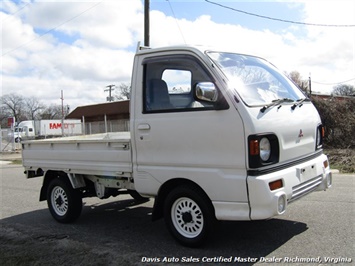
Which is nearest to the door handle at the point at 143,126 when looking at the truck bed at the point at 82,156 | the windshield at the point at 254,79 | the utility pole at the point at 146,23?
the truck bed at the point at 82,156

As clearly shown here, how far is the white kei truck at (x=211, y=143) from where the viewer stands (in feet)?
13.7

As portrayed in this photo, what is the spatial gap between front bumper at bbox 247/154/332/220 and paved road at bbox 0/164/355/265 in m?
0.61

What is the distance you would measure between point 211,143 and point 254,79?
1079mm

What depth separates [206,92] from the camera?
14.2ft

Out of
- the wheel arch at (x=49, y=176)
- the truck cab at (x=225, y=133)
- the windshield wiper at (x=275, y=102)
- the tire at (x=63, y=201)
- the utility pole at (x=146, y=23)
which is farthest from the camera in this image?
the utility pole at (x=146, y=23)

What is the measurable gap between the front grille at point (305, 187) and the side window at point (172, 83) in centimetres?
152

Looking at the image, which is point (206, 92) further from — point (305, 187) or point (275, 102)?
point (305, 187)

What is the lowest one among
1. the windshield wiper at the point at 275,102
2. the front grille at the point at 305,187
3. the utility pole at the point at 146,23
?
the front grille at the point at 305,187

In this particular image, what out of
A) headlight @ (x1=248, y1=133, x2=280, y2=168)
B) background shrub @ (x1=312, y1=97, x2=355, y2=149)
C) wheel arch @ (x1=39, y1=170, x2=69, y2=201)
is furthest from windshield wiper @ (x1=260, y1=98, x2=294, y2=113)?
background shrub @ (x1=312, y1=97, x2=355, y2=149)

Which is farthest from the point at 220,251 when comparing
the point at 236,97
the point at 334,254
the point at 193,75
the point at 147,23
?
the point at 147,23

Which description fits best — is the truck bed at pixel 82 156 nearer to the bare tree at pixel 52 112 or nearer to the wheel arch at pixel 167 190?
the wheel arch at pixel 167 190

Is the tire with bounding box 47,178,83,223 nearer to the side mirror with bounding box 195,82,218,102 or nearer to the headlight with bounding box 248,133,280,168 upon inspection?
the side mirror with bounding box 195,82,218,102

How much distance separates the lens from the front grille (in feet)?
14.5

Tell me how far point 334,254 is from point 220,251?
49.9 inches
